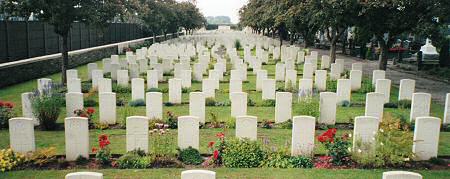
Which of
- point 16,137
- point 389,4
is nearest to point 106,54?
point 389,4

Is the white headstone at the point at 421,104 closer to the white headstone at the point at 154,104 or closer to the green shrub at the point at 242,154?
the green shrub at the point at 242,154

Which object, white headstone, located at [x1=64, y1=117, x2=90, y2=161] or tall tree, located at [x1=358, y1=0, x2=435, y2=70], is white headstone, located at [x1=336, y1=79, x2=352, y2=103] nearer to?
tall tree, located at [x1=358, y1=0, x2=435, y2=70]

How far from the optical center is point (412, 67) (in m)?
27.3

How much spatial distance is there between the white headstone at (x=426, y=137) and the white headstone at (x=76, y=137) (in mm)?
6656

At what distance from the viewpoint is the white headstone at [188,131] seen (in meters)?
9.04

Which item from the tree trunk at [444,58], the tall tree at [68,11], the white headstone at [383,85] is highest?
the tall tree at [68,11]

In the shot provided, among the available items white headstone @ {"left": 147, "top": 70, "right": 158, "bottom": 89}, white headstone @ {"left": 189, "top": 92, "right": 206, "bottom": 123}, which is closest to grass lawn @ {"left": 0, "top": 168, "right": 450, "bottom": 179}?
white headstone @ {"left": 189, "top": 92, "right": 206, "bottom": 123}

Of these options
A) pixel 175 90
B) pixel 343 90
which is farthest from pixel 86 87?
pixel 343 90

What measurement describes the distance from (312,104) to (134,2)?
10533mm

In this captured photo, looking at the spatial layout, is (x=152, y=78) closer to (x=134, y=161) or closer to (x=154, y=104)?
(x=154, y=104)

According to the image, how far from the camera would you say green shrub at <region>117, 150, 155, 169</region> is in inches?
336

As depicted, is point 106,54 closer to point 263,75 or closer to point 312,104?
point 263,75

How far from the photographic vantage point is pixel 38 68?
21.8 meters

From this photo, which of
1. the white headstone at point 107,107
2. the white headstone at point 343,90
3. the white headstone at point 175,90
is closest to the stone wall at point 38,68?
the white headstone at point 175,90
